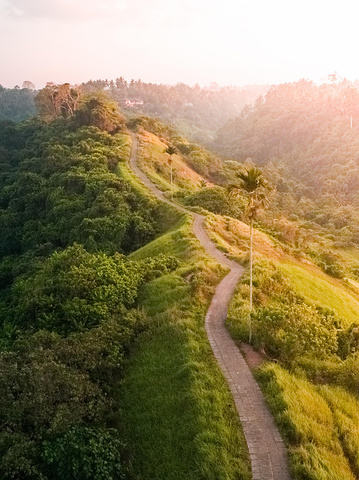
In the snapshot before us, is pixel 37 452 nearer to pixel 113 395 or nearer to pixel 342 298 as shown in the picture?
pixel 113 395

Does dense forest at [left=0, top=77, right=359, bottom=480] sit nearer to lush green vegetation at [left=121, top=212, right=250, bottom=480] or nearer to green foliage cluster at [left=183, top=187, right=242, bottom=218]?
lush green vegetation at [left=121, top=212, right=250, bottom=480]

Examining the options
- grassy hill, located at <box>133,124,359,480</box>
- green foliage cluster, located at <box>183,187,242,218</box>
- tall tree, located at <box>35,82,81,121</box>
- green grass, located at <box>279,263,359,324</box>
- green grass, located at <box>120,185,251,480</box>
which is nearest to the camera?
green grass, located at <box>120,185,251,480</box>

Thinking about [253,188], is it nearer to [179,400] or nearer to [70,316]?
[179,400]

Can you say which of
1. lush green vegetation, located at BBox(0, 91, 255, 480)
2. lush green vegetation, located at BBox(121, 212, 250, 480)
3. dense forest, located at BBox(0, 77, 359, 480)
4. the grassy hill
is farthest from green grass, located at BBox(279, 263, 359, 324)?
lush green vegetation, located at BBox(121, 212, 250, 480)

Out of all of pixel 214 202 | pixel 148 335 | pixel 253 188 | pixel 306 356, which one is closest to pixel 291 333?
pixel 306 356

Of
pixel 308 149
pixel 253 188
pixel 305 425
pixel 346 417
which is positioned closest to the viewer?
pixel 305 425

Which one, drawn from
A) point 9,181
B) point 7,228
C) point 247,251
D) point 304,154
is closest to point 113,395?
point 247,251

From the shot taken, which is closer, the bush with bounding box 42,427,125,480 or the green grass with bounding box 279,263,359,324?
the bush with bounding box 42,427,125,480
